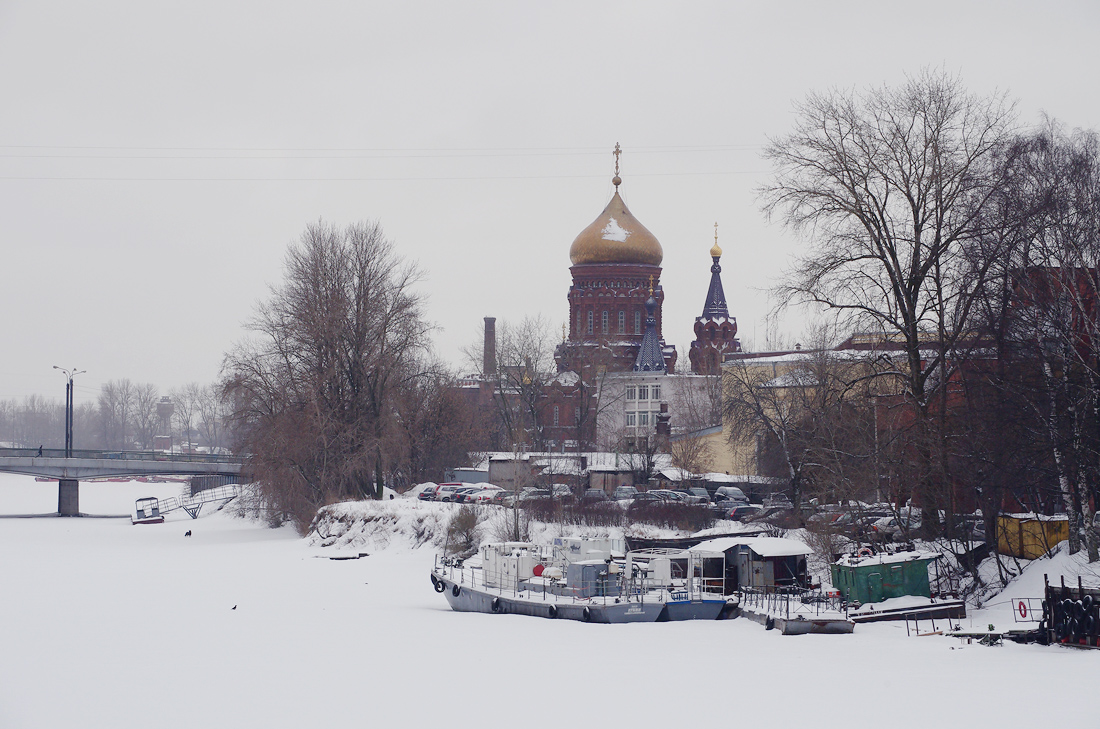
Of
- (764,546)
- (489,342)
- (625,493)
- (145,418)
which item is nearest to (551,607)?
(764,546)

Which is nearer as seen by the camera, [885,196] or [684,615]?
[684,615]

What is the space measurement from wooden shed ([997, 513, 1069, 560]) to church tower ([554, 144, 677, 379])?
60.9 metres

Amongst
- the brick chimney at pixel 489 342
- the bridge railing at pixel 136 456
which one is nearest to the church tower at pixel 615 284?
the brick chimney at pixel 489 342

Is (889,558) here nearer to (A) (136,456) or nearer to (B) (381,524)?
(B) (381,524)

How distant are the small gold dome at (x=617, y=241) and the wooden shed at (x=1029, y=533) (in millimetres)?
63162

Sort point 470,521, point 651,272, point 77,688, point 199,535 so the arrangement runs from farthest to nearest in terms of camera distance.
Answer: point 651,272 → point 199,535 → point 470,521 → point 77,688

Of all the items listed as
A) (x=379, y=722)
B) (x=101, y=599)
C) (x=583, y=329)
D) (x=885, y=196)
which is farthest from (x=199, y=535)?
(x=583, y=329)

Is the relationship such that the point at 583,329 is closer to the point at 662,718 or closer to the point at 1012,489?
the point at 1012,489

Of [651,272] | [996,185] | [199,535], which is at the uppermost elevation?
[651,272]

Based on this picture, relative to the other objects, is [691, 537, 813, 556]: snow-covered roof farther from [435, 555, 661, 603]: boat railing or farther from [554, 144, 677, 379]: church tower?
[554, 144, 677, 379]: church tower

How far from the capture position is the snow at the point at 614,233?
9462 centimetres

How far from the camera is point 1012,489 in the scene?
Answer: 1166 inches

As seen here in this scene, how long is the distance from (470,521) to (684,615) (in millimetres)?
15894

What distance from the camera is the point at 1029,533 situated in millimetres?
31406
